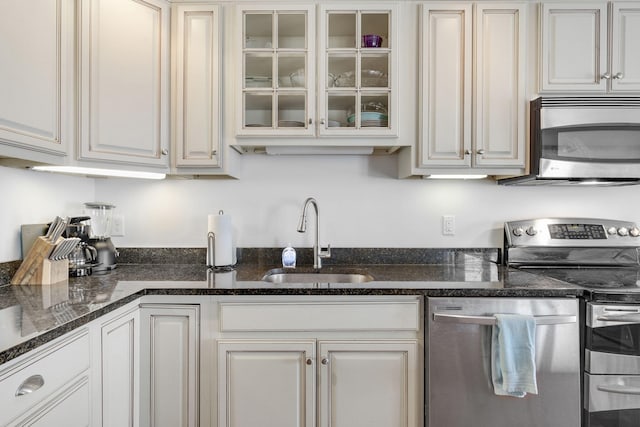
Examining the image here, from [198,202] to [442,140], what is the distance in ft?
4.45

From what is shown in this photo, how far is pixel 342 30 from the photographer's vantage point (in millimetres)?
1904

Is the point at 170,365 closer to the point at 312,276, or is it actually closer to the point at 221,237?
the point at 221,237

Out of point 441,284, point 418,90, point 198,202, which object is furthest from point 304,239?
point 418,90

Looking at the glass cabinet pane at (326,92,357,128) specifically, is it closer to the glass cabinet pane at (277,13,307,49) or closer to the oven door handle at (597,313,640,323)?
the glass cabinet pane at (277,13,307,49)

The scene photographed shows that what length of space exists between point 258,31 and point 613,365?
2122 mm

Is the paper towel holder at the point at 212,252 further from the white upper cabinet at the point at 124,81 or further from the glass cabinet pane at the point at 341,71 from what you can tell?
the glass cabinet pane at the point at 341,71

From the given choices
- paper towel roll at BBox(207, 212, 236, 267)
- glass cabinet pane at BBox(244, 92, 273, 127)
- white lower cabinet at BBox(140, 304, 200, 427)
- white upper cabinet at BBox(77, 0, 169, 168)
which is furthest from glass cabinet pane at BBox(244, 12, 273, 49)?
white lower cabinet at BBox(140, 304, 200, 427)

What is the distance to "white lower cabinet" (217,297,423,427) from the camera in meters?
1.52

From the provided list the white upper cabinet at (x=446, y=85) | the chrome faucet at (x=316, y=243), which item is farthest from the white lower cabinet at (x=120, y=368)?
the white upper cabinet at (x=446, y=85)

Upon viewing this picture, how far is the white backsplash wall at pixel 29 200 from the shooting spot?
1.57 meters

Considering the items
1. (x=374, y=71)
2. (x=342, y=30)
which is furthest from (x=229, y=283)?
(x=342, y=30)

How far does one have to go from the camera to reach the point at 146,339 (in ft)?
5.00

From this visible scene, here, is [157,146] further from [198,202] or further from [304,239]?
[304,239]

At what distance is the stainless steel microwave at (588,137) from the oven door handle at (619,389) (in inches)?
35.1
